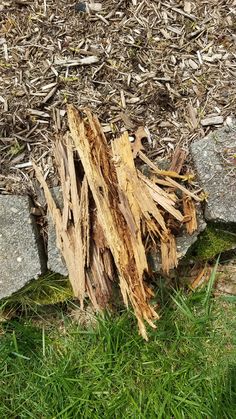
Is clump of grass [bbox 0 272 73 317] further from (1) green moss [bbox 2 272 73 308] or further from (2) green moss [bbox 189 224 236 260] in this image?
(2) green moss [bbox 189 224 236 260]

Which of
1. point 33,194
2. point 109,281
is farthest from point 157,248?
point 33,194

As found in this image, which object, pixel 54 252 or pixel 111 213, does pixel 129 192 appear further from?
pixel 54 252

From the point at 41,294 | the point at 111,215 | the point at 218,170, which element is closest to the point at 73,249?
the point at 111,215

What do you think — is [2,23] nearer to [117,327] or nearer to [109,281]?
[109,281]

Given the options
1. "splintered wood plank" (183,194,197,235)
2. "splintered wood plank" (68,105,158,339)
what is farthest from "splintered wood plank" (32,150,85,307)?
"splintered wood plank" (183,194,197,235)

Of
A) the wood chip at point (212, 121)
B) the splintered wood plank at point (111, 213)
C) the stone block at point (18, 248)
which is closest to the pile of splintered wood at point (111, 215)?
the splintered wood plank at point (111, 213)

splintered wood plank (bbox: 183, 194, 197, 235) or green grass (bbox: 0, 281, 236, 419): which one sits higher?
splintered wood plank (bbox: 183, 194, 197, 235)

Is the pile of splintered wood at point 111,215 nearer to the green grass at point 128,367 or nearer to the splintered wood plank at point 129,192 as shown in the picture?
the splintered wood plank at point 129,192
